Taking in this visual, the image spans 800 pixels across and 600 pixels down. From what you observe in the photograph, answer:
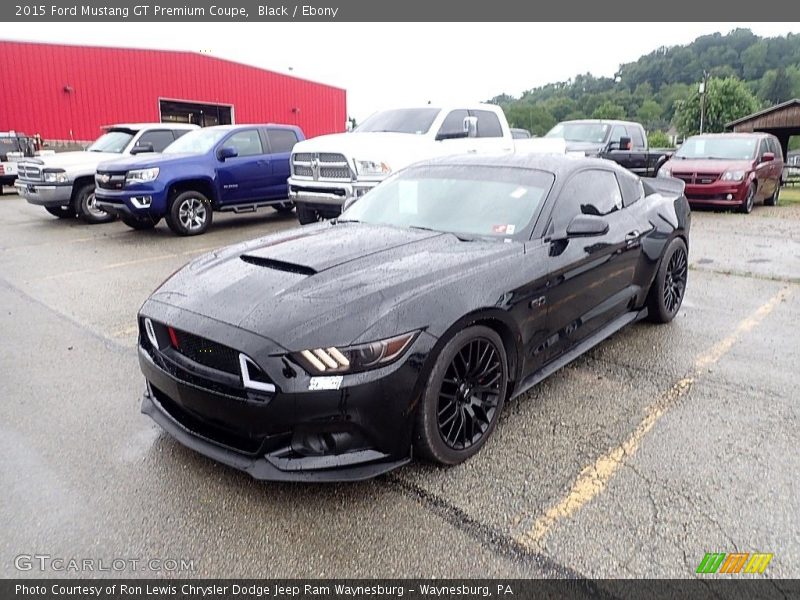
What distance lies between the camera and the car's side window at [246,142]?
10180 millimetres

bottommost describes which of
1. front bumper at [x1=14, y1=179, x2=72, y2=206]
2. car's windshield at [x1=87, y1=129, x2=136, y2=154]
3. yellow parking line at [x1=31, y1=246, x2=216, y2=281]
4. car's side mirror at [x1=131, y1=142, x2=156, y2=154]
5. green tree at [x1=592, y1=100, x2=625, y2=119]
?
yellow parking line at [x1=31, y1=246, x2=216, y2=281]

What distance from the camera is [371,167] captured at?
827cm

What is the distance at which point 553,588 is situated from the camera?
7.16 ft

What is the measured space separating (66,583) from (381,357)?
4.90 feet

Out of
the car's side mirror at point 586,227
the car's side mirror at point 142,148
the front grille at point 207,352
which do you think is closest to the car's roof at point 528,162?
the car's side mirror at point 586,227

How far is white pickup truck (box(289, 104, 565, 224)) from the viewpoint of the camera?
27.2 feet

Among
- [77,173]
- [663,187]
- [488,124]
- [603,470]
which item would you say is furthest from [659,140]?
[603,470]

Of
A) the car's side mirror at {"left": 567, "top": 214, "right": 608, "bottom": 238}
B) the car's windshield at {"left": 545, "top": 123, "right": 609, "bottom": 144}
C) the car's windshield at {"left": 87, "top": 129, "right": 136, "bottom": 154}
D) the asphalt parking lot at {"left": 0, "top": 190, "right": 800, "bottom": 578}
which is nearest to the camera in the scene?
the asphalt parking lot at {"left": 0, "top": 190, "right": 800, "bottom": 578}

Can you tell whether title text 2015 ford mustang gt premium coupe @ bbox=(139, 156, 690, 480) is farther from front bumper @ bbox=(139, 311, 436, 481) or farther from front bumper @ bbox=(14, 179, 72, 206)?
front bumper @ bbox=(14, 179, 72, 206)

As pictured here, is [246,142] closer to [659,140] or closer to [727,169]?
[727,169]

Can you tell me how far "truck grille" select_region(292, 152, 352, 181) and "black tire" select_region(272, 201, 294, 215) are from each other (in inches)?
50.7

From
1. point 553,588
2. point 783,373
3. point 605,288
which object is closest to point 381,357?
point 553,588

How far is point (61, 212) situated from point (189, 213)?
3988 millimetres

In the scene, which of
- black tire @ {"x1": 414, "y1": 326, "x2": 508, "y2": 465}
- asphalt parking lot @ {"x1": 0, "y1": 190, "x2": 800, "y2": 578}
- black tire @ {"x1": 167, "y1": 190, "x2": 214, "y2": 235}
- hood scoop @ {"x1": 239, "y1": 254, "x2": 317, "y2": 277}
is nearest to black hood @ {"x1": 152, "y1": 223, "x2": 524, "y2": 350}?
hood scoop @ {"x1": 239, "y1": 254, "x2": 317, "y2": 277}
